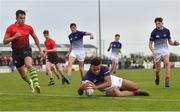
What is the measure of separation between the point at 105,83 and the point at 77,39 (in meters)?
7.96

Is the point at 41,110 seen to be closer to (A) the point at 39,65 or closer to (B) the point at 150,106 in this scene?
(B) the point at 150,106

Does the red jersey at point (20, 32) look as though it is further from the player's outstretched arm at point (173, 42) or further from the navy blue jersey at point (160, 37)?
the player's outstretched arm at point (173, 42)

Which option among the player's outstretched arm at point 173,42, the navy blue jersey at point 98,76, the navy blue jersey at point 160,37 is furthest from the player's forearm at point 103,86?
the navy blue jersey at point 160,37

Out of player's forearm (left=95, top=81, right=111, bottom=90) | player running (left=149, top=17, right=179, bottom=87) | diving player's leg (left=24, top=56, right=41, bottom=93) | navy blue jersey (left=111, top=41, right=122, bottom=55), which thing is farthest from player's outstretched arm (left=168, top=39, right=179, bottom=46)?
navy blue jersey (left=111, top=41, right=122, bottom=55)

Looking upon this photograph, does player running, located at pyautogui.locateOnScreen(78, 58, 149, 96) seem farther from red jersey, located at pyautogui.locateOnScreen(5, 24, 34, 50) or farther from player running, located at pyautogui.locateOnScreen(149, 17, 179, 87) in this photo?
player running, located at pyautogui.locateOnScreen(149, 17, 179, 87)

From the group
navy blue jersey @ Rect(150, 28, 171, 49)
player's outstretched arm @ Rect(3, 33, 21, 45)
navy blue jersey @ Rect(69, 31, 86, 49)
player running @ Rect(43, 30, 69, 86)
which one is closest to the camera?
player's outstretched arm @ Rect(3, 33, 21, 45)

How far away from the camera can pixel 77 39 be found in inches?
832

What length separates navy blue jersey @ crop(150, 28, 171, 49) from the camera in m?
18.9

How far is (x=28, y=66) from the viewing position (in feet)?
49.3

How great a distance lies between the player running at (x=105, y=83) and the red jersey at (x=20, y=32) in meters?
2.29

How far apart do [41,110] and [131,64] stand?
7058cm

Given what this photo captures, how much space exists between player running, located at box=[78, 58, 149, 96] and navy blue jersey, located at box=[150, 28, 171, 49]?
202 inches

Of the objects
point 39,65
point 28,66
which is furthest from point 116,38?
point 39,65

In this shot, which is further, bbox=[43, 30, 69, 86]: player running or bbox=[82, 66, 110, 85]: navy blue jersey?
bbox=[43, 30, 69, 86]: player running
